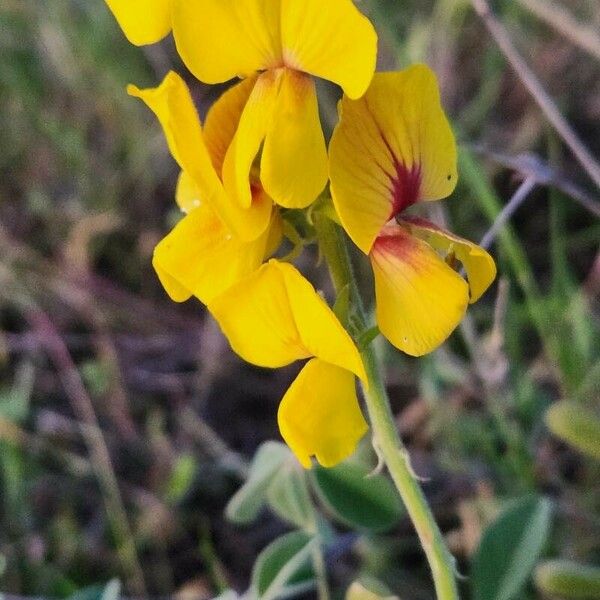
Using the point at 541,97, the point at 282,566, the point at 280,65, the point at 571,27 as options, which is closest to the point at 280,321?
the point at 280,65

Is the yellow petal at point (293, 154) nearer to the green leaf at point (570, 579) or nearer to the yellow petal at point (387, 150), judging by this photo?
the yellow petal at point (387, 150)

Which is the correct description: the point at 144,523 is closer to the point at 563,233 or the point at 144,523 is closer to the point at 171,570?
the point at 171,570

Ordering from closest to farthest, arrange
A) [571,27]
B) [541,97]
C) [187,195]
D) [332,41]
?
[332,41] → [187,195] → [541,97] → [571,27]

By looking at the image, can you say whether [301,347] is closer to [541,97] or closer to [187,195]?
[187,195]

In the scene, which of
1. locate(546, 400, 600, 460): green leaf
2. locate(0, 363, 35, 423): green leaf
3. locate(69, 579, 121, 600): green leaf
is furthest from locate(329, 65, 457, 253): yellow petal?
locate(0, 363, 35, 423): green leaf

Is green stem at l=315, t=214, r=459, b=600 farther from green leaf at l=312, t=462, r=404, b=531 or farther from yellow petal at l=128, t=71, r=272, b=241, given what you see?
green leaf at l=312, t=462, r=404, b=531

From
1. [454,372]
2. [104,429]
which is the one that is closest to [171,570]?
[104,429]
